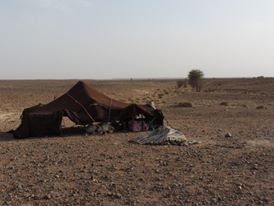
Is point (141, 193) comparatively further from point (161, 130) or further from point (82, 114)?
point (82, 114)

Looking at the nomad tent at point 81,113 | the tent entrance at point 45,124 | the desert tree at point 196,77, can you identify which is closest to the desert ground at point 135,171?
the tent entrance at point 45,124

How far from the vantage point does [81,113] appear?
18328mm

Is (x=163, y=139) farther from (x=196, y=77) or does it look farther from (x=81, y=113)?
(x=196, y=77)

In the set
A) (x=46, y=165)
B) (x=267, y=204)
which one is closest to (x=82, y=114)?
(x=46, y=165)

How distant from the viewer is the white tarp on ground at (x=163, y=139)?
1496cm

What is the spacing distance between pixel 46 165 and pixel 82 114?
21.3ft

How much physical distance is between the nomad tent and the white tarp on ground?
2.98 meters

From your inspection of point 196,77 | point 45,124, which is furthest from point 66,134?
point 196,77

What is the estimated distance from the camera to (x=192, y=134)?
17469 millimetres

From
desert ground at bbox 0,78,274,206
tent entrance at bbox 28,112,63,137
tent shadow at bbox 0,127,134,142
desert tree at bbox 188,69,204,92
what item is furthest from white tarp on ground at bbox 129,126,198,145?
desert tree at bbox 188,69,204,92

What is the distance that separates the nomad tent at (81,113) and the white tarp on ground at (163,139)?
2976 millimetres

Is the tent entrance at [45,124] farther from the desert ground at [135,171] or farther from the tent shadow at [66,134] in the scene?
the desert ground at [135,171]

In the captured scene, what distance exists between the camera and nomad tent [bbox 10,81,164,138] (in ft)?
58.7

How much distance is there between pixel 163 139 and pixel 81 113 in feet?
13.7
